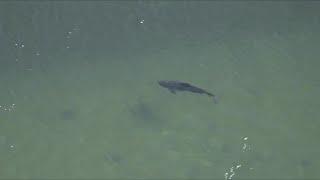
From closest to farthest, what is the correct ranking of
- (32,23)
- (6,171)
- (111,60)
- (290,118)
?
(6,171), (290,118), (111,60), (32,23)

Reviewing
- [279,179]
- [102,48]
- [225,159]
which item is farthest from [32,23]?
[279,179]

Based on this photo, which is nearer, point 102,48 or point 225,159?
point 225,159

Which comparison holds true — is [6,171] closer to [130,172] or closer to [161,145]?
[130,172]

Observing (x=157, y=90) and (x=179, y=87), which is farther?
(x=157, y=90)

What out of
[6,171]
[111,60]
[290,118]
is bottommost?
[6,171]

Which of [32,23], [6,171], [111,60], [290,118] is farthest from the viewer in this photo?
[32,23]

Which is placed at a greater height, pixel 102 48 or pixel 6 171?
pixel 102 48

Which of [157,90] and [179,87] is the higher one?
[179,87]
